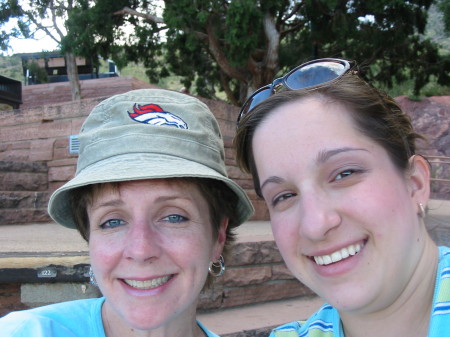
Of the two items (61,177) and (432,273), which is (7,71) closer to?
(61,177)

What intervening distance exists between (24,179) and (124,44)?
8258 millimetres

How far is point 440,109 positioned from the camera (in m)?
13.6

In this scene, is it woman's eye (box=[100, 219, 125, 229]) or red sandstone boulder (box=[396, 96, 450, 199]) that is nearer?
woman's eye (box=[100, 219, 125, 229])

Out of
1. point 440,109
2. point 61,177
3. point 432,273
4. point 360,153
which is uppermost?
point 360,153

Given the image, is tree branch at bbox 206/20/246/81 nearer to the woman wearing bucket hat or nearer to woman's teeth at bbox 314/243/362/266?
the woman wearing bucket hat

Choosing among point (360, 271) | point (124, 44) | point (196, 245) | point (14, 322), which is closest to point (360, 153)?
point (360, 271)

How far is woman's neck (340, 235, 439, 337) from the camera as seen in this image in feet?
4.44

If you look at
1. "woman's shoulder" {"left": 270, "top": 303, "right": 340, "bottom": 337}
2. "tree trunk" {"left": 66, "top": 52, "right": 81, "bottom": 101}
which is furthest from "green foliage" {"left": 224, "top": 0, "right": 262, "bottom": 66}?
"woman's shoulder" {"left": 270, "top": 303, "right": 340, "bottom": 337}

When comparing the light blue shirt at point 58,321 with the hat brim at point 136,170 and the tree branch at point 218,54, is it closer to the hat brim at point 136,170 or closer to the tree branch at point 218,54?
the hat brim at point 136,170

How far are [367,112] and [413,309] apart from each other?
2.07 ft

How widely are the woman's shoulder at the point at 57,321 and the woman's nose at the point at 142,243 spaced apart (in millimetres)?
305

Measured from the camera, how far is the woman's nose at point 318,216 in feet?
4.17

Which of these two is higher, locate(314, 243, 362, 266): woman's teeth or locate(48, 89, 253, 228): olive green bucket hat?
locate(48, 89, 253, 228): olive green bucket hat

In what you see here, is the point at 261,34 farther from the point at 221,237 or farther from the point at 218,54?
the point at 221,237
